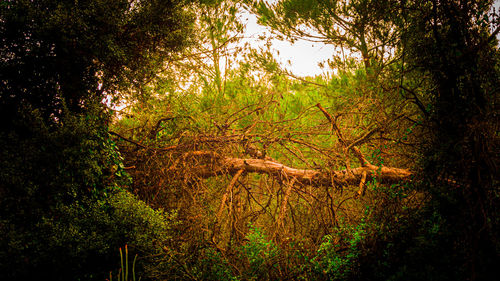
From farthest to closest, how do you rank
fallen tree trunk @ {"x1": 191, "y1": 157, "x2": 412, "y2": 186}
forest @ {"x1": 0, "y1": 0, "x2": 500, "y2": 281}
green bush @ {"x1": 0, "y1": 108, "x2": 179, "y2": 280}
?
fallen tree trunk @ {"x1": 191, "y1": 157, "x2": 412, "y2": 186} < green bush @ {"x1": 0, "y1": 108, "x2": 179, "y2": 280} < forest @ {"x1": 0, "y1": 0, "x2": 500, "y2": 281}

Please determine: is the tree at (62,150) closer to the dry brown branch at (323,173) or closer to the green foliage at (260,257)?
the green foliage at (260,257)

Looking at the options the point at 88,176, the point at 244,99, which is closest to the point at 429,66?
the point at 88,176

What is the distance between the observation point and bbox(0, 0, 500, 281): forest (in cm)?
220

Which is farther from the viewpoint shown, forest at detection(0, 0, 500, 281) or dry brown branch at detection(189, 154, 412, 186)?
dry brown branch at detection(189, 154, 412, 186)

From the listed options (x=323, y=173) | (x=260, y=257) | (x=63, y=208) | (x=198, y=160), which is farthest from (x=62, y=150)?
(x=323, y=173)

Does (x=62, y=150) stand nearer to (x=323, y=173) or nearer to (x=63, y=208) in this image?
(x=63, y=208)

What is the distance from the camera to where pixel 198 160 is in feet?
15.6

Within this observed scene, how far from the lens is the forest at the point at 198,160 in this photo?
2195 millimetres

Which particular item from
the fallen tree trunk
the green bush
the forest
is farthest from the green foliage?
the green bush

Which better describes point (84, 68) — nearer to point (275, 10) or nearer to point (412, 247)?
point (412, 247)

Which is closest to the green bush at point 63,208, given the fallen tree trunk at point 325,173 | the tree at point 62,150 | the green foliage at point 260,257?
the tree at point 62,150

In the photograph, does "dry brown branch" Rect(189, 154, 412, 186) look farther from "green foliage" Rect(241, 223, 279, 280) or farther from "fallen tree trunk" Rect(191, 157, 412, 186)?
"green foliage" Rect(241, 223, 279, 280)

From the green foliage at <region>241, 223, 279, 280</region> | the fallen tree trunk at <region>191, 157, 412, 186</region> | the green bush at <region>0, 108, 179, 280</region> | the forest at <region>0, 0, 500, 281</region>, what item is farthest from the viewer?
the fallen tree trunk at <region>191, 157, 412, 186</region>

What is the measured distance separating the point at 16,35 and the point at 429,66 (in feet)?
17.1
